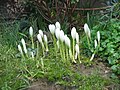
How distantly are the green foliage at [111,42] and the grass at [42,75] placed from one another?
27 centimetres

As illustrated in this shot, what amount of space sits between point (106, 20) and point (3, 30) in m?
1.47

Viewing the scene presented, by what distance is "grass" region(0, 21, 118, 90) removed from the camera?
12.0 feet

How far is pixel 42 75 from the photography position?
3.82m

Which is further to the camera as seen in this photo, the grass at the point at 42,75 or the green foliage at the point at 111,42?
the green foliage at the point at 111,42

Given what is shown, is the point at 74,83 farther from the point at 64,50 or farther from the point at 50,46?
the point at 50,46

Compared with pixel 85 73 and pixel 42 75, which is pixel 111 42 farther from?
pixel 42 75

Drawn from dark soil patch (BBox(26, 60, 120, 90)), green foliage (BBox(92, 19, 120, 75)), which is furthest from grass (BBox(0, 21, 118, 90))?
green foliage (BBox(92, 19, 120, 75))

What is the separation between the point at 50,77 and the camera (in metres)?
3.76

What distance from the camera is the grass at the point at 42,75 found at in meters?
3.67

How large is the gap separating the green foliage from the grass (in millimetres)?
274

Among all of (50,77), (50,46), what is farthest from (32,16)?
(50,77)

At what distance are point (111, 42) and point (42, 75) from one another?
3.15 ft

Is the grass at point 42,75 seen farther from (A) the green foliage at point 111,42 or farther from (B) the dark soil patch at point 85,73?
(A) the green foliage at point 111,42

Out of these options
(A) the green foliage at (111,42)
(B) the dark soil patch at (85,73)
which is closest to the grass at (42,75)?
(B) the dark soil patch at (85,73)
